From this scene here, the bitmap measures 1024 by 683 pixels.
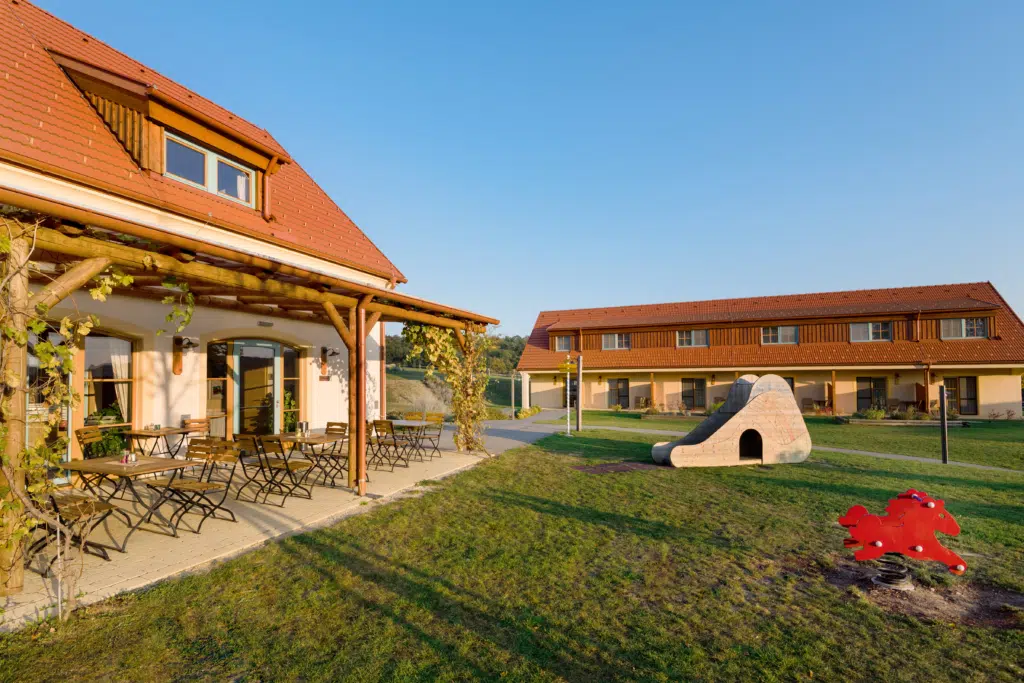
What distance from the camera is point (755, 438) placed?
37.6ft

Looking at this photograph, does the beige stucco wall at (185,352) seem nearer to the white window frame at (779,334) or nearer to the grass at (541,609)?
the grass at (541,609)

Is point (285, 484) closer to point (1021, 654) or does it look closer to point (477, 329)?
point (477, 329)

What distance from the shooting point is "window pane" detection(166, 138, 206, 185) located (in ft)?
32.7

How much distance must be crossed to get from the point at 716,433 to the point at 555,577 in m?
7.20

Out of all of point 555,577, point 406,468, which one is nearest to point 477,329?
point 406,468

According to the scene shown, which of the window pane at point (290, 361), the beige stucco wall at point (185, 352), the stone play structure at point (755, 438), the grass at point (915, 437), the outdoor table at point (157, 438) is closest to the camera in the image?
the outdoor table at point (157, 438)

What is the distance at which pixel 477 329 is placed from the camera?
38.9 feet

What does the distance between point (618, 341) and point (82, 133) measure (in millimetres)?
24437

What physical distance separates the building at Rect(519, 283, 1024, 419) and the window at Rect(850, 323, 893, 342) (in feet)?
0.16

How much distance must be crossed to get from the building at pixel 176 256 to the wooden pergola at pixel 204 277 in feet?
0.09

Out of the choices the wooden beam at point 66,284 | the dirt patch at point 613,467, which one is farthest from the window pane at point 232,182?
the dirt patch at point 613,467

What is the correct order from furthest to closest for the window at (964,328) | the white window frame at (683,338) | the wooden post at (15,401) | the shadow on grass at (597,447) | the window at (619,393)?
the window at (619,393) < the white window frame at (683,338) < the window at (964,328) < the shadow on grass at (597,447) < the wooden post at (15,401)

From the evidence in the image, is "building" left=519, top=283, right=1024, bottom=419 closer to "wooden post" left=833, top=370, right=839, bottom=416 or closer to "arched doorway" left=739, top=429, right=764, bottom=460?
"wooden post" left=833, top=370, right=839, bottom=416

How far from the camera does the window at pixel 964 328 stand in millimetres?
23656
